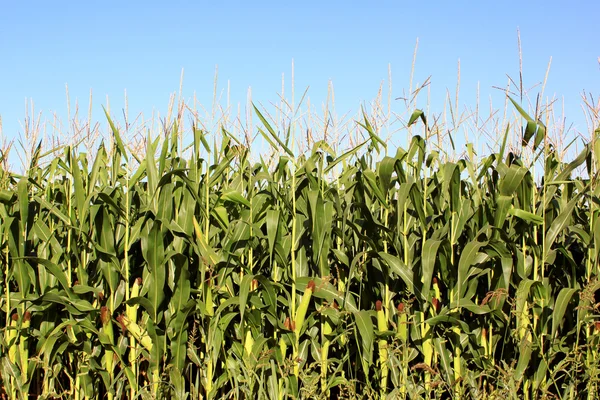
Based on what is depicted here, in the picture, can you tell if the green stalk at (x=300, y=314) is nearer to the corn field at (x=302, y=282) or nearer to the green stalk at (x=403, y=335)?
the corn field at (x=302, y=282)

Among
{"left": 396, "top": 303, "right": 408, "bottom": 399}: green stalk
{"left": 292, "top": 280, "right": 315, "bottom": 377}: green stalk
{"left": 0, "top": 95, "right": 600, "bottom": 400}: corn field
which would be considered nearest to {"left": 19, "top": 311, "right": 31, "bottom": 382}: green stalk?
{"left": 0, "top": 95, "right": 600, "bottom": 400}: corn field

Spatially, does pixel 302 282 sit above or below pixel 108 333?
above

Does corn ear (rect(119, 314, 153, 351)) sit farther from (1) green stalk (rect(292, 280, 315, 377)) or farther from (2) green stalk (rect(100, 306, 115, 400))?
(1) green stalk (rect(292, 280, 315, 377))

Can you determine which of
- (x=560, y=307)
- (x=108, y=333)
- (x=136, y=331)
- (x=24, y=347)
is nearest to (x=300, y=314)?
(x=136, y=331)

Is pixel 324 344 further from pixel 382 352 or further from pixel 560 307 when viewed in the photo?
pixel 560 307

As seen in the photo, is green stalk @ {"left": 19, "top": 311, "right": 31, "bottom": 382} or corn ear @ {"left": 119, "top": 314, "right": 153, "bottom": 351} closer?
corn ear @ {"left": 119, "top": 314, "right": 153, "bottom": 351}

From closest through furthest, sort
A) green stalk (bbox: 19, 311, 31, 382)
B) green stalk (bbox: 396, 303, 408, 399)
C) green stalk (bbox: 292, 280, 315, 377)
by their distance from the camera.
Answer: green stalk (bbox: 396, 303, 408, 399), green stalk (bbox: 292, 280, 315, 377), green stalk (bbox: 19, 311, 31, 382)

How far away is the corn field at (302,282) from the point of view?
3707mm

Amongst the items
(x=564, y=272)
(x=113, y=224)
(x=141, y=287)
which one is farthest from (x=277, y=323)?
(x=564, y=272)

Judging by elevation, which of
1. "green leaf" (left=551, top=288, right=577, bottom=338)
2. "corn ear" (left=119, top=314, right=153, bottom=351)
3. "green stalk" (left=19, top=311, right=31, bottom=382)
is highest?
"green leaf" (left=551, top=288, right=577, bottom=338)

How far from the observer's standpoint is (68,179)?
4.52m

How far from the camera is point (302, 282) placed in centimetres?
379

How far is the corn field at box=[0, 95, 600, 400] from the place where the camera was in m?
3.71

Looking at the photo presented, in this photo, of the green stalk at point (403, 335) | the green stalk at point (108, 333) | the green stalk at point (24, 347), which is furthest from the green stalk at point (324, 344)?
the green stalk at point (24, 347)
